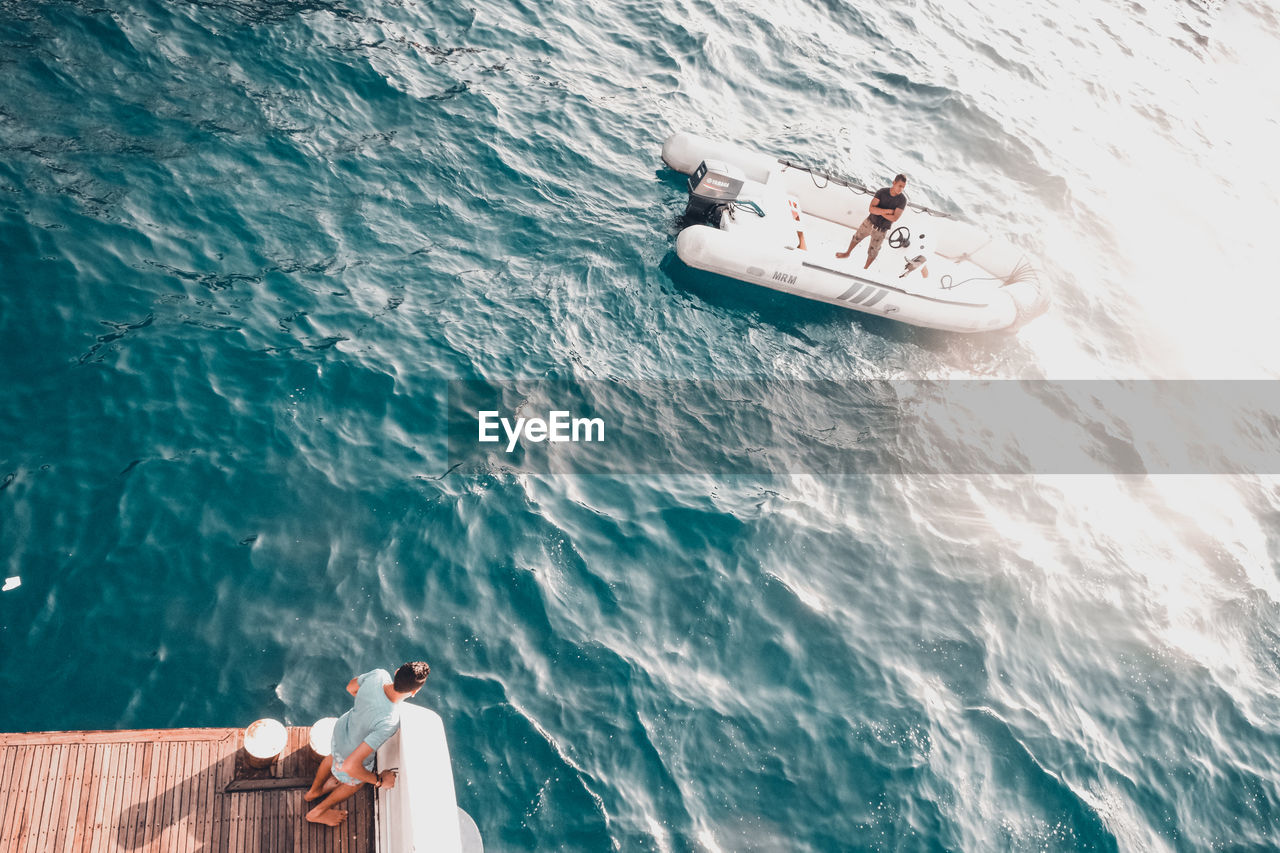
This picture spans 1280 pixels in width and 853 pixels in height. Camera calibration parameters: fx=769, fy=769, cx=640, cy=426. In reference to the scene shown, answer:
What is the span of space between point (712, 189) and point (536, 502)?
22.7 feet

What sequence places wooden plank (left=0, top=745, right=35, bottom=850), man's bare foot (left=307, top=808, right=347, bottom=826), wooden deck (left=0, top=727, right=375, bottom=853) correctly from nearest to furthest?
wooden plank (left=0, top=745, right=35, bottom=850), wooden deck (left=0, top=727, right=375, bottom=853), man's bare foot (left=307, top=808, right=347, bottom=826)

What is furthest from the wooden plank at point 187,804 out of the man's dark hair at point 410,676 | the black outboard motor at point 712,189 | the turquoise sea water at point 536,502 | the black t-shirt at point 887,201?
the black t-shirt at point 887,201

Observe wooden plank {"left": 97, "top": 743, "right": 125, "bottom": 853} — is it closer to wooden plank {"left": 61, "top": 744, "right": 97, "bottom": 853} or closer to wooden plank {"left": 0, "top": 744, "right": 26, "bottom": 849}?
wooden plank {"left": 61, "top": 744, "right": 97, "bottom": 853}

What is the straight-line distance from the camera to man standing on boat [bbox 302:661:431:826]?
18.7ft

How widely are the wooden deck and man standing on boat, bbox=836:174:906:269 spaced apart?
11562 millimetres

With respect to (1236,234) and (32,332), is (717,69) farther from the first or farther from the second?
(32,332)

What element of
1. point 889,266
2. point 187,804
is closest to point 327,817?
point 187,804

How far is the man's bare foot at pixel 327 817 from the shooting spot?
20.7 ft

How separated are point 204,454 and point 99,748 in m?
3.67

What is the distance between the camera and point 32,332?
9438 mm

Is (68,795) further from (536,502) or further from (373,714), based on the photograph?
(536,502)

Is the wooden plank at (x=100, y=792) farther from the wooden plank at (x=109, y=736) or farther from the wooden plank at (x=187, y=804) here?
the wooden plank at (x=187, y=804)

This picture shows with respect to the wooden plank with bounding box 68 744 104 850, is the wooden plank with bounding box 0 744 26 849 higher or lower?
lower
